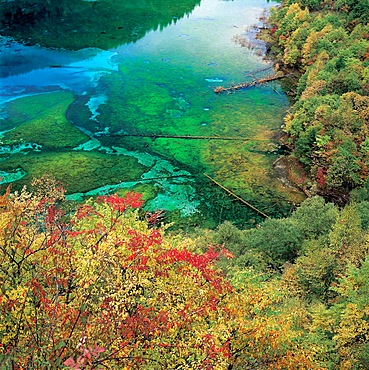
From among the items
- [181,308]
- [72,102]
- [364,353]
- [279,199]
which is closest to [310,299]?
[364,353]

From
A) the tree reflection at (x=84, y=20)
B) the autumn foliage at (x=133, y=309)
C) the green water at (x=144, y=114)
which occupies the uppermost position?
the autumn foliage at (x=133, y=309)

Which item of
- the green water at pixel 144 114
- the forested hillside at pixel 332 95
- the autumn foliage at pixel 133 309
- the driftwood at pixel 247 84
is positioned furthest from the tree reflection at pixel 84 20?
the autumn foliage at pixel 133 309

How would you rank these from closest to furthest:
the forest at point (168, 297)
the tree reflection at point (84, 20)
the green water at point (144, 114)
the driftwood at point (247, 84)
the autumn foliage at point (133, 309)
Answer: the autumn foliage at point (133, 309) < the forest at point (168, 297) < the green water at point (144, 114) < the driftwood at point (247, 84) < the tree reflection at point (84, 20)

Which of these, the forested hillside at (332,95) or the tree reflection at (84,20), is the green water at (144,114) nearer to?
the tree reflection at (84,20)

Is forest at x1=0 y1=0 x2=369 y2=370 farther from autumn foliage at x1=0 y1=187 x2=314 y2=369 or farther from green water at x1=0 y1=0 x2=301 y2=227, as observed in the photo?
green water at x1=0 y1=0 x2=301 y2=227

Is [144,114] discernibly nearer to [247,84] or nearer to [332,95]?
[247,84]

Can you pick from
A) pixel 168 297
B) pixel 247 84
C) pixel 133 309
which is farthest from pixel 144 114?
pixel 133 309

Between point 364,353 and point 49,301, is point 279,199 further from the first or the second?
point 49,301
